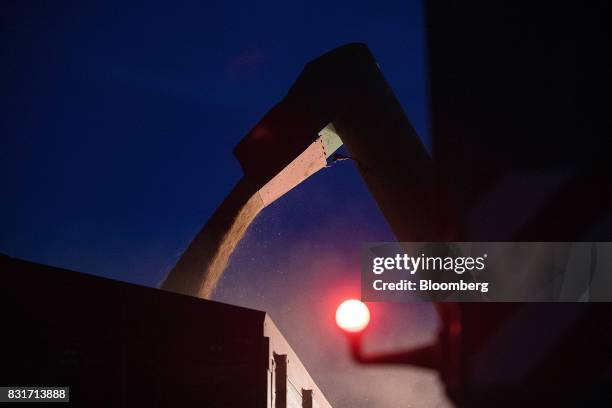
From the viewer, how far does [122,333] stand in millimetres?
2816

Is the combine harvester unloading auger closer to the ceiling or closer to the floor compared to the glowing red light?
closer to the ceiling

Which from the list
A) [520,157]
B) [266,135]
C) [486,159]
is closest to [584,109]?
[520,157]

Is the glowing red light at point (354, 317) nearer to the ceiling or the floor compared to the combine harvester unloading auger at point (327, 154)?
nearer to the floor

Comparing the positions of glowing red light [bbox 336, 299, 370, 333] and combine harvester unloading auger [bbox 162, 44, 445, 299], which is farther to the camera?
combine harvester unloading auger [bbox 162, 44, 445, 299]

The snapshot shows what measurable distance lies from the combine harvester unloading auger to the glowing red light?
1249 mm

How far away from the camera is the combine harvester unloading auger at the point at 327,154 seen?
3846 millimetres

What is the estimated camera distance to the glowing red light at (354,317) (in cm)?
271

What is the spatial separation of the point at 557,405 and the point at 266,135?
139 inches

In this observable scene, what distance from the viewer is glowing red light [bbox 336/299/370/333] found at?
106 inches

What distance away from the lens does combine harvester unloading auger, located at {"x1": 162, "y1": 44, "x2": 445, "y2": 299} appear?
12.6 feet

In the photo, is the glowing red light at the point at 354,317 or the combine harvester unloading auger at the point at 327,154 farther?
the combine harvester unloading auger at the point at 327,154

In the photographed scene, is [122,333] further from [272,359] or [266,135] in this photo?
[266,135]

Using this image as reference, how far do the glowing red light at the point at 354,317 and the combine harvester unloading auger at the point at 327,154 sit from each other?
1.25m

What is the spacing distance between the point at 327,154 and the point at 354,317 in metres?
2.49
